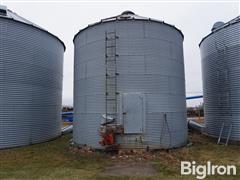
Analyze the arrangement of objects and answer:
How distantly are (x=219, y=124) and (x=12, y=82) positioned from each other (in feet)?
48.3

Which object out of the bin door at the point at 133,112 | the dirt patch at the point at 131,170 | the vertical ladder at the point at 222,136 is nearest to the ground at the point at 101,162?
the dirt patch at the point at 131,170

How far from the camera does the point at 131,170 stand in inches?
364

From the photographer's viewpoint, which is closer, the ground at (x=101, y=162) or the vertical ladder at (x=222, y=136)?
the ground at (x=101, y=162)

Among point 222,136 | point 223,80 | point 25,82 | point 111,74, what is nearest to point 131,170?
point 111,74

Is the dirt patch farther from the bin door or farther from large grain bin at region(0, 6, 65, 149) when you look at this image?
large grain bin at region(0, 6, 65, 149)

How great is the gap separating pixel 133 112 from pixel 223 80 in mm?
7879

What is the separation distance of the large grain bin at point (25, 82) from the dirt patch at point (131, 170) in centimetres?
783

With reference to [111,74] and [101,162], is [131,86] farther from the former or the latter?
[101,162]

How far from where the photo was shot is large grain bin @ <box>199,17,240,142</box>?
14.9m

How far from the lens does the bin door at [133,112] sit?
39.9 ft

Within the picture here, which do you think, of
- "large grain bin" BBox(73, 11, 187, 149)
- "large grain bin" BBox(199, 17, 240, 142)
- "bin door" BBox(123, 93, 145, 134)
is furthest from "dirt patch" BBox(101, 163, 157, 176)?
"large grain bin" BBox(199, 17, 240, 142)

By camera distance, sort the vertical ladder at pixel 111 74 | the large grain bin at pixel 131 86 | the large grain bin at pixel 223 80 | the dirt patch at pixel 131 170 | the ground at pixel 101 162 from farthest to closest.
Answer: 1. the large grain bin at pixel 223 80
2. the vertical ladder at pixel 111 74
3. the large grain bin at pixel 131 86
4. the dirt patch at pixel 131 170
5. the ground at pixel 101 162

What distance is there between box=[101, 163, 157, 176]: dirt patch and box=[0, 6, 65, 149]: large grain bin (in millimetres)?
7833

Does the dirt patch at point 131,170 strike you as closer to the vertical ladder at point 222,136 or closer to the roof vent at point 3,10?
the vertical ladder at point 222,136
